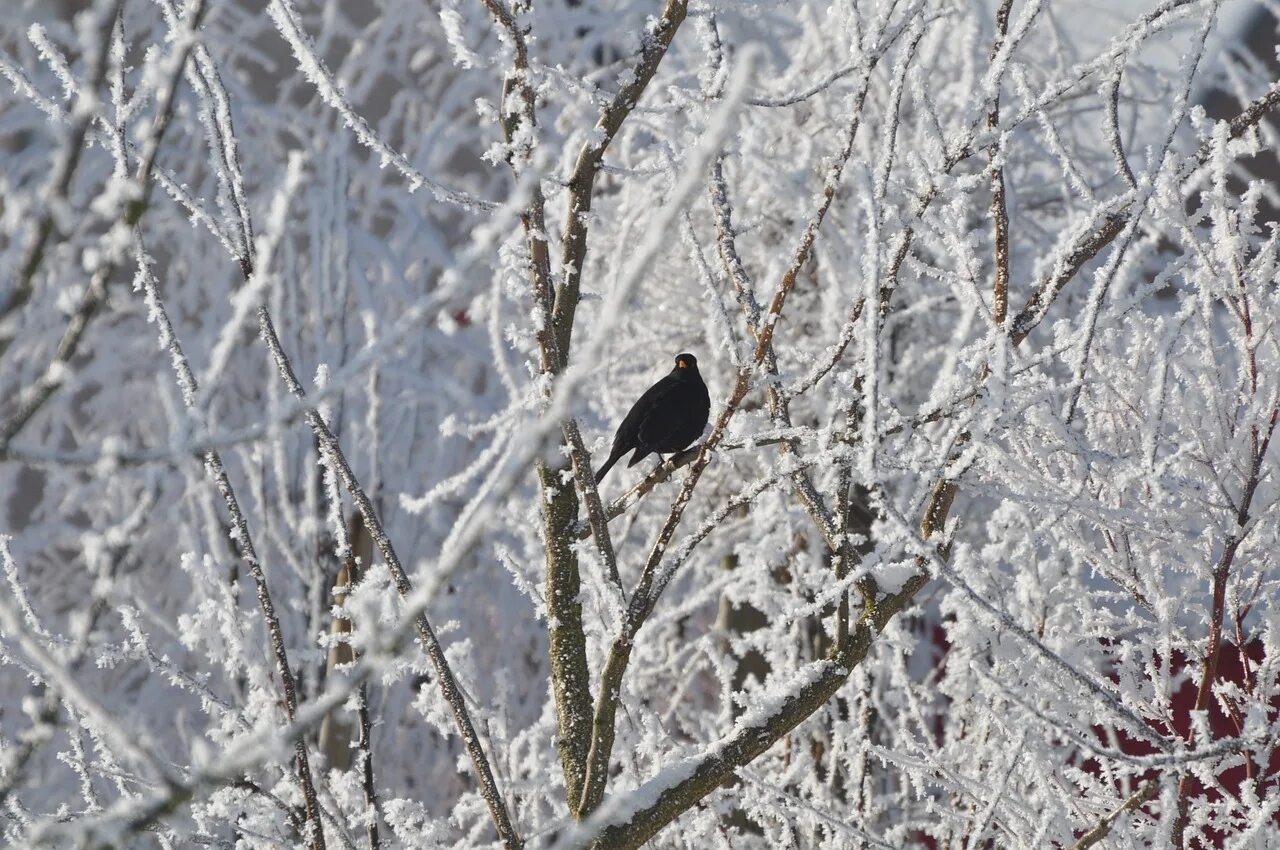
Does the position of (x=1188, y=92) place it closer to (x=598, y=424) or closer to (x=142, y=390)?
(x=598, y=424)

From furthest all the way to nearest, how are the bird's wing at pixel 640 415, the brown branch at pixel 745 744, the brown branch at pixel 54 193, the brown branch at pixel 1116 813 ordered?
the bird's wing at pixel 640 415 < the brown branch at pixel 745 744 < the brown branch at pixel 1116 813 < the brown branch at pixel 54 193

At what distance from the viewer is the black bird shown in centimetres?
296

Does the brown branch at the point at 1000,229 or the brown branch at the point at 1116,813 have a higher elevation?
the brown branch at the point at 1000,229

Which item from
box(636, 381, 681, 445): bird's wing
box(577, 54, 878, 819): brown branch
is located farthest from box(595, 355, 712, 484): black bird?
box(577, 54, 878, 819): brown branch

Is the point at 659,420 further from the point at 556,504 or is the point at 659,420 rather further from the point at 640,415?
the point at 556,504

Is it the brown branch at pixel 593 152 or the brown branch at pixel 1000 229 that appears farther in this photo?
the brown branch at pixel 1000 229

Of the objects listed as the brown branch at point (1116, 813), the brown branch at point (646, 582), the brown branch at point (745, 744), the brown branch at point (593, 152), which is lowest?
the brown branch at point (1116, 813)

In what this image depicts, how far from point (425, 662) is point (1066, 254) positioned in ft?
4.92

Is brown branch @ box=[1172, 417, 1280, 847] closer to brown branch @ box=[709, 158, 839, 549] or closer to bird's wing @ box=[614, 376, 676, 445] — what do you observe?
brown branch @ box=[709, 158, 839, 549]

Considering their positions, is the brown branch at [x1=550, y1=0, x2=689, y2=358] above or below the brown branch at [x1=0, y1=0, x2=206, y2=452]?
above

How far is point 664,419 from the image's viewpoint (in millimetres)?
2977

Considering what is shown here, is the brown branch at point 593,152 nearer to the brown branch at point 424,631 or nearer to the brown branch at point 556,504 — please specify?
the brown branch at point 556,504

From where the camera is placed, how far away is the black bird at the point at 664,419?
296cm

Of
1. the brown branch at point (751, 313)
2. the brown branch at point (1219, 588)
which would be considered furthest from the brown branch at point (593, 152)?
the brown branch at point (1219, 588)
